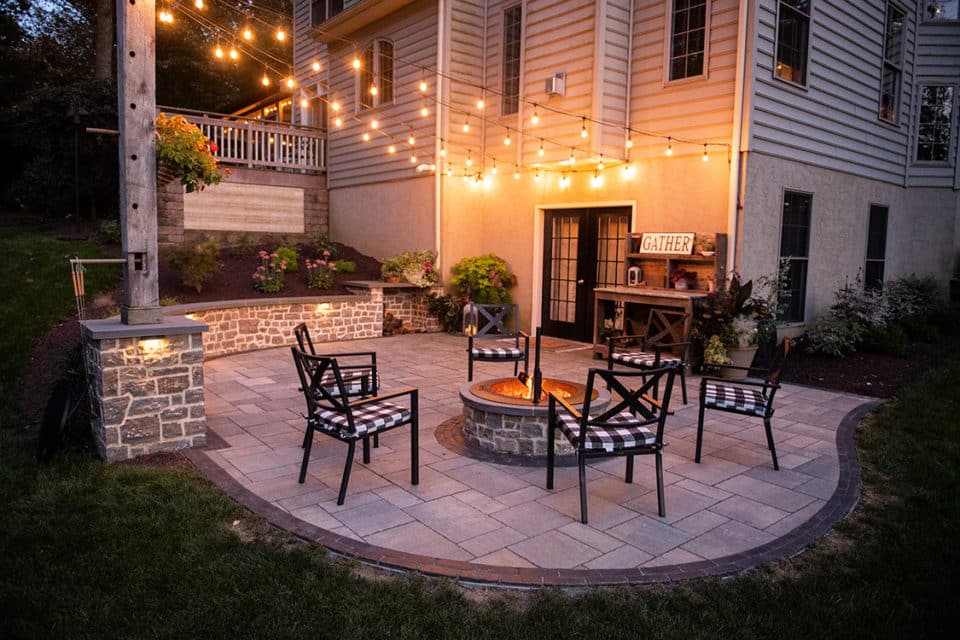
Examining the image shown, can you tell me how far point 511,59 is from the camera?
11172 mm

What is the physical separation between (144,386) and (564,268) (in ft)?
23.7

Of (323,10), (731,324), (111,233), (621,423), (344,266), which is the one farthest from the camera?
(323,10)

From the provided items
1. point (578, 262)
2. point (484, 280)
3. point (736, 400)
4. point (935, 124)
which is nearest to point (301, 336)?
point (736, 400)

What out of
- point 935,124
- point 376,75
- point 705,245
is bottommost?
point 705,245

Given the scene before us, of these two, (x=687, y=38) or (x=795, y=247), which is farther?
(x=795, y=247)

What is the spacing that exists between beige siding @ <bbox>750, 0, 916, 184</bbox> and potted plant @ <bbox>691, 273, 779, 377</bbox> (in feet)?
6.44

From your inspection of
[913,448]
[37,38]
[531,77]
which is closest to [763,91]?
[531,77]

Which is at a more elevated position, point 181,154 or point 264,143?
point 264,143

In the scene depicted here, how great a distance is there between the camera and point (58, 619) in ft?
9.09

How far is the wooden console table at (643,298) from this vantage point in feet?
26.7

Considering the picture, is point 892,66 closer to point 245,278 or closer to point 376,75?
point 376,75

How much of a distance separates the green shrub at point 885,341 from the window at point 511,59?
6558 millimetres

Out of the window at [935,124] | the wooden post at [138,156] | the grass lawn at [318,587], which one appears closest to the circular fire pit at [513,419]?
the grass lawn at [318,587]

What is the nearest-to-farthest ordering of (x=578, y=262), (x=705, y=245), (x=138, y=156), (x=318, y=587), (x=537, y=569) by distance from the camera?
(x=318, y=587)
(x=537, y=569)
(x=138, y=156)
(x=705, y=245)
(x=578, y=262)
